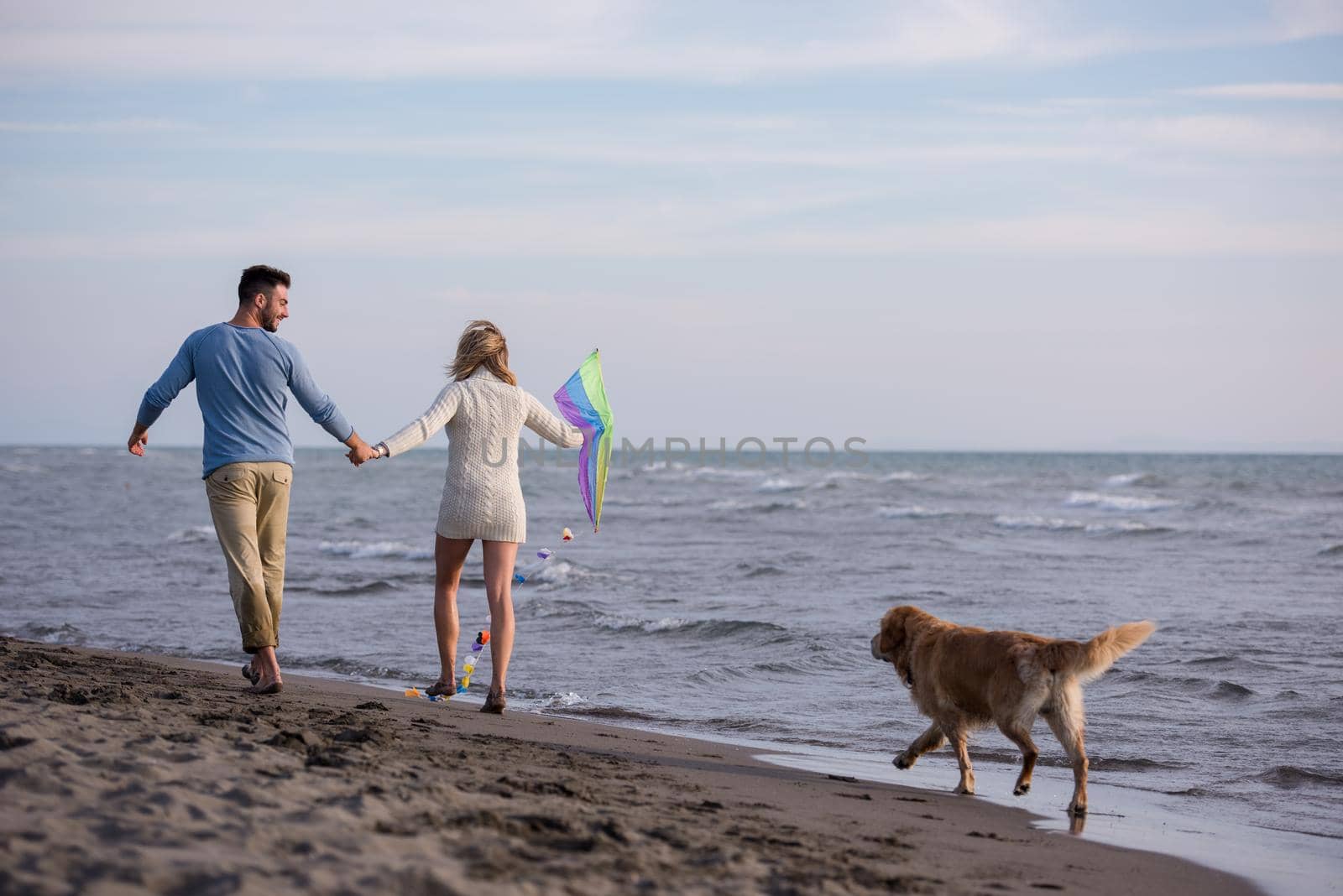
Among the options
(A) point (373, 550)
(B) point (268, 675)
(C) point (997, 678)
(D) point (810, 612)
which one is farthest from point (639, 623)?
(A) point (373, 550)

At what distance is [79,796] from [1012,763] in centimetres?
440

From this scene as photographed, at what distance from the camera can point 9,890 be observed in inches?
101

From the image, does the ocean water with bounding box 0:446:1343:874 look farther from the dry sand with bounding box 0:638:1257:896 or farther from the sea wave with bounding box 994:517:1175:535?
the dry sand with bounding box 0:638:1257:896

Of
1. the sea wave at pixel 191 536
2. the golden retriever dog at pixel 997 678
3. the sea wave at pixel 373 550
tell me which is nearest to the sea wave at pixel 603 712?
the golden retriever dog at pixel 997 678

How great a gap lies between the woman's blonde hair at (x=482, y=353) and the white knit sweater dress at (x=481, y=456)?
42mm

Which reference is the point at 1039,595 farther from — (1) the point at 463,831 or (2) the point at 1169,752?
(1) the point at 463,831

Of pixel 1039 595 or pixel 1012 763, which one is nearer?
pixel 1012 763

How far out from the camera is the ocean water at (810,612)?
6.52m

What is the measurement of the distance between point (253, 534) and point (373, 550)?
478 inches

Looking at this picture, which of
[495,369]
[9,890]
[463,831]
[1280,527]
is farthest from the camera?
[1280,527]

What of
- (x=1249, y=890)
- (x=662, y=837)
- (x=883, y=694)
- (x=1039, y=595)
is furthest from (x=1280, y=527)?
(x=662, y=837)

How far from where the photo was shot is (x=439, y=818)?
11.1 ft

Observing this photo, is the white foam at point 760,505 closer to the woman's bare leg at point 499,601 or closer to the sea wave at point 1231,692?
the sea wave at point 1231,692

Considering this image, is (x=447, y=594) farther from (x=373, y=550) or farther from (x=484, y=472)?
(x=373, y=550)
